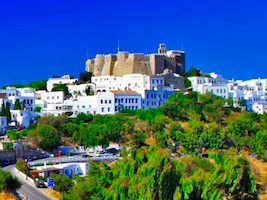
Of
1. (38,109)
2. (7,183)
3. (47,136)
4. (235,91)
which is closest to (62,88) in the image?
(38,109)

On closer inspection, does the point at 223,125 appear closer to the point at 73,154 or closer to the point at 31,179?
the point at 73,154

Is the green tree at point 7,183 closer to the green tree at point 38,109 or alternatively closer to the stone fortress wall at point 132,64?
the green tree at point 38,109

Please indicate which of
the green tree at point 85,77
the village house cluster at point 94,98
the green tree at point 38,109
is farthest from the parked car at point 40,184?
the green tree at point 85,77

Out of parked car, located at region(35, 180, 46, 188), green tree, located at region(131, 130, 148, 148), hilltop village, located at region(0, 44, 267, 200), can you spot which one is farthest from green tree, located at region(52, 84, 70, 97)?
parked car, located at region(35, 180, 46, 188)

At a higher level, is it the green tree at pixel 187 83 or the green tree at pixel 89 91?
the green tree at pixel 187 83

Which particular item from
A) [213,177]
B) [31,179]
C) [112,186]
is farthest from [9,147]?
[213,177]

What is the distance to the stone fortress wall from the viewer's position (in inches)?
2623

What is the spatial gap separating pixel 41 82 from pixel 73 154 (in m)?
25.8

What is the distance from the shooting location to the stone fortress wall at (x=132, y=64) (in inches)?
2623

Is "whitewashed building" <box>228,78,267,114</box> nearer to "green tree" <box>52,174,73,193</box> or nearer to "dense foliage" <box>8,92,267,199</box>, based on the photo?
"dense foliage" <box>8,92,267,199</box>

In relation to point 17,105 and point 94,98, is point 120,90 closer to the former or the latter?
point 94,98

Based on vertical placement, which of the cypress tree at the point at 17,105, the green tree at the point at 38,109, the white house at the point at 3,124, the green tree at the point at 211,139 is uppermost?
the cypress tree at the point at 17,105

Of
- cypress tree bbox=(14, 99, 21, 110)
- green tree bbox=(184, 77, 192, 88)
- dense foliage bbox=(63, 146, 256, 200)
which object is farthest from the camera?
green tree bbox=(184, 77, 192, 88)

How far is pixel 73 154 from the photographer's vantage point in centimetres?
4553
